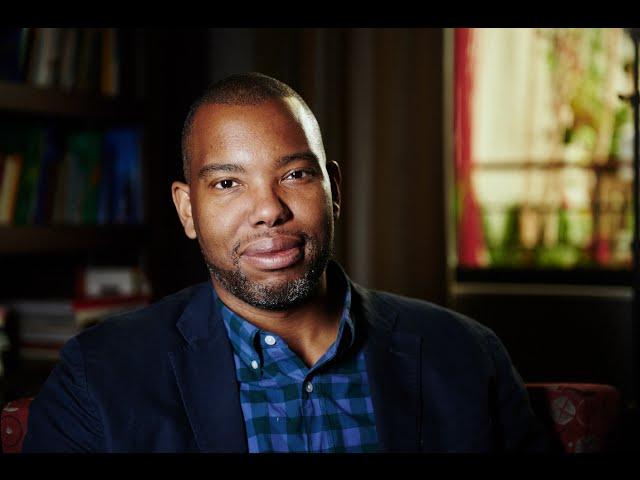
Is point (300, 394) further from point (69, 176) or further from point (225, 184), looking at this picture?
point (69, 176)

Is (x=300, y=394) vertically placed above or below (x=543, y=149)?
below

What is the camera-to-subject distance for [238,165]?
121 centimetres

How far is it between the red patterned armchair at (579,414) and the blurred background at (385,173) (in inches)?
A: 31.0

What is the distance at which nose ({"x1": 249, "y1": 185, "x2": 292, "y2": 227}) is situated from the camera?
1187 millimetres

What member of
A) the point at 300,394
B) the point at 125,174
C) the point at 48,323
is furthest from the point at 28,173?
the point at 300,394

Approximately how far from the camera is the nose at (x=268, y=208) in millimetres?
1187

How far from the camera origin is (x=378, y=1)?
3.82 ft

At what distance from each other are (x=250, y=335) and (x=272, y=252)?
0.16 m

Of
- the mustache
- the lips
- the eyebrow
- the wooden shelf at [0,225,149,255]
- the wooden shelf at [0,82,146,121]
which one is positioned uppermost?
the wooden shelf at [0,82,146,121]

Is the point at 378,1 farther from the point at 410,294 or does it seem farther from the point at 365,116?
the point at 410,294

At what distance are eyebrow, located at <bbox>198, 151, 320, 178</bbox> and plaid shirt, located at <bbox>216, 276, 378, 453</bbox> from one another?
0.24 metres

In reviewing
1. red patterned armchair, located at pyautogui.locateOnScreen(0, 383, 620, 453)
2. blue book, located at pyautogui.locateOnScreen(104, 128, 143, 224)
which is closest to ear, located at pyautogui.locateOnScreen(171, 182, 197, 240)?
red patterned armchair, located at pyautogui.locateOnScreen(0, 383, 620, 453)

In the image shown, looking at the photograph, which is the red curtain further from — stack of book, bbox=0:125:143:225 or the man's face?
the man's face

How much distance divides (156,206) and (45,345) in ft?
1.93
